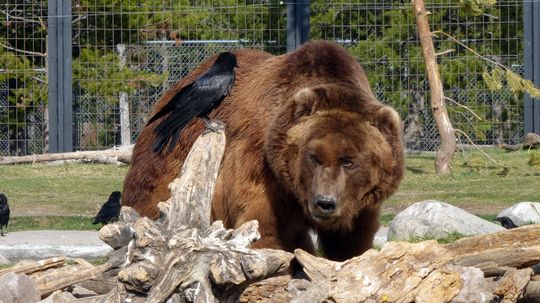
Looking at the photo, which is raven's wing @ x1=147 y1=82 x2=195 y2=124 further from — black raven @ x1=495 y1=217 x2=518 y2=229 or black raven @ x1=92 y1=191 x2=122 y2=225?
black raven @ x1=92 y1=191 x2=122 y2=225

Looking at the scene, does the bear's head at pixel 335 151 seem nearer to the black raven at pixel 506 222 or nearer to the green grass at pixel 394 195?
the black raven at pixel 506 222

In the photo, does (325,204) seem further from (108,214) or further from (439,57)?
(439,57)

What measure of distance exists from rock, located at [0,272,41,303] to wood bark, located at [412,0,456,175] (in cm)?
926

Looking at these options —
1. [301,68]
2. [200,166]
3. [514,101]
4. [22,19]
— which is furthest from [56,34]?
[200,166]

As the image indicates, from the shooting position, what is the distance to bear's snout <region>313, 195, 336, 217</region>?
5594 millimetres

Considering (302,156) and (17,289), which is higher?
(302,156)

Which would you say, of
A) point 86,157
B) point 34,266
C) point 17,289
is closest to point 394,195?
point 86,157

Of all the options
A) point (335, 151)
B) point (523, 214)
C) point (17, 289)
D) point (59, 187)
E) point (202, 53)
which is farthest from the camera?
point (202, 53)

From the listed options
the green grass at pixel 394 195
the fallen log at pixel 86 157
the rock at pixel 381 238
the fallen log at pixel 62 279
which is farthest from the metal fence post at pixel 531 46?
the fallen log at pixel 62 279

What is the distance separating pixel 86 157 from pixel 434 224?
7.95 meters

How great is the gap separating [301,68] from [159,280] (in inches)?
91.1

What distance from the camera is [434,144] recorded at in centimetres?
1600

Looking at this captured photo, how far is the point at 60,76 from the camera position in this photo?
51.8 ft

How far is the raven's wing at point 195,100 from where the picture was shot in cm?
576
